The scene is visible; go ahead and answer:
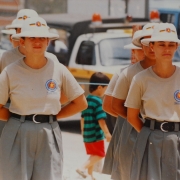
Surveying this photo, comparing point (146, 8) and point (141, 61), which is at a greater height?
point (141, 61)

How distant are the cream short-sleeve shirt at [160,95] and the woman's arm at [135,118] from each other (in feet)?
0.54

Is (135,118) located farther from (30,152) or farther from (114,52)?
(114,52)

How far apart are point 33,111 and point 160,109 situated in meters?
0.97

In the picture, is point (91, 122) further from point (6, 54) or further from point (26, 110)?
point (26, 110)

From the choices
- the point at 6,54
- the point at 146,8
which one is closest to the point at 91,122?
the point at 6,54

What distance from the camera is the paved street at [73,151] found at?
8.96 m

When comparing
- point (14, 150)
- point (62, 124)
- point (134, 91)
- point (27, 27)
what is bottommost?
point (62, 124)

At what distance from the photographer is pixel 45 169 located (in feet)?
19.6

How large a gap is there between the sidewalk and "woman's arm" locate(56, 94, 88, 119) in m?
2.42

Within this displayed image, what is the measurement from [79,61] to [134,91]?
7.98 meters

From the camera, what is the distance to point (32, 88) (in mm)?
5941

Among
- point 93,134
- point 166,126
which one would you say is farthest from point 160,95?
point 93,134

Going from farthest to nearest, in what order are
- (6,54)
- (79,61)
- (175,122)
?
(79,61) < (6,54) < (175,122)

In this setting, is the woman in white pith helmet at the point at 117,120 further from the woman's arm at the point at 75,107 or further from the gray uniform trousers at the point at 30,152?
the gray uniform trousers at the point at 30,152
